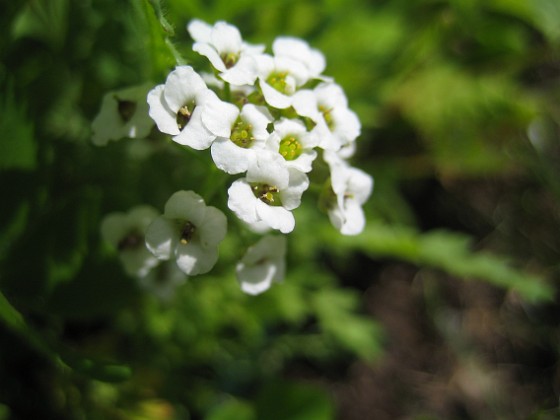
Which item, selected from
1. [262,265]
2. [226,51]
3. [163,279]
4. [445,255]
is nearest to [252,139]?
[226,51]

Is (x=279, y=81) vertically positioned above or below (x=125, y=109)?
above

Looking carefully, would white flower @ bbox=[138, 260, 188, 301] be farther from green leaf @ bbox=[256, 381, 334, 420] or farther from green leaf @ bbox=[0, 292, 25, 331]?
green leaf @ bbox=[256, 381, 334, 420]

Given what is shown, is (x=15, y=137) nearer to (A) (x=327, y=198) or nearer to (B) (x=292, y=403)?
(A) (x=327, y=198)

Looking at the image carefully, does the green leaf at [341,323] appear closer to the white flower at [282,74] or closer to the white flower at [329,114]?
the white flower at [329,114]

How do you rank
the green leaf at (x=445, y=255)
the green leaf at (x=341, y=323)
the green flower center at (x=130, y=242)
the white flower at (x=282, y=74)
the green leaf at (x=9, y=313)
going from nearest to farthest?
the green leaf at (x=9, y=313) < the white flower at (x=282, y=74) < the green flower center at (x=130, y=242) < the green leaf at (x=445, y=255) < the green leaf at (x=341, y=323)

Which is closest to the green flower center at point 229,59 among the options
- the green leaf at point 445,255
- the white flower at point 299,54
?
the white flower at point 299,54

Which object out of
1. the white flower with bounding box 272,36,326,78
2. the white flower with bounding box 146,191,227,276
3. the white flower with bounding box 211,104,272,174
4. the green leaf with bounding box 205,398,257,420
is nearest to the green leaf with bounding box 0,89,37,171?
the white flower with bounding box 146,191,227,276
